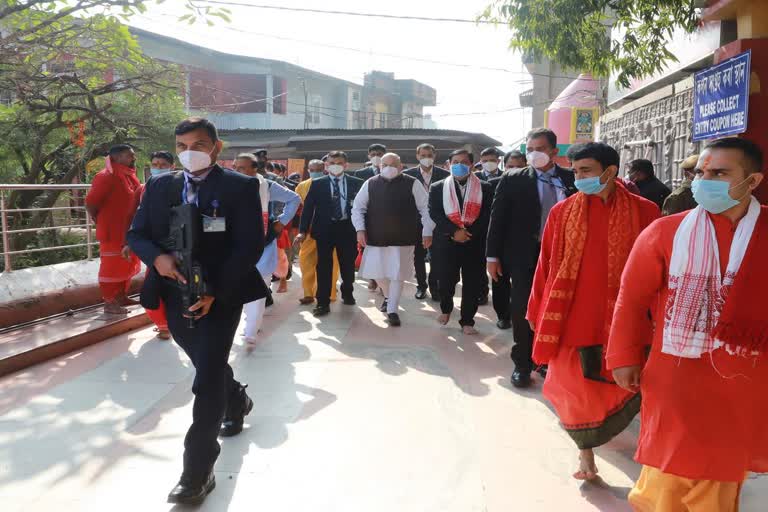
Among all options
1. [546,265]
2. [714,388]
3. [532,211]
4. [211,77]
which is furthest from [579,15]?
[211,77]

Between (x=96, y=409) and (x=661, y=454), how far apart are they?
355 centimetres

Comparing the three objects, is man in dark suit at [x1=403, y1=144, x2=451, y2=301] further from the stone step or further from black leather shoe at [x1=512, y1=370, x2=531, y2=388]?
the stone step

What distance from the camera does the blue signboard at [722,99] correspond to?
5438 mm

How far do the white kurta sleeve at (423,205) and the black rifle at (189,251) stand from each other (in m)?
4.40

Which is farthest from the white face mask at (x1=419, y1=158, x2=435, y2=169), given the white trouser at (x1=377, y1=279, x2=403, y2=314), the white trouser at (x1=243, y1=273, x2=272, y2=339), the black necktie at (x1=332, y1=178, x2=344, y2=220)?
the white trouser at (x1=243, y1=273, x2=272, y2=339)

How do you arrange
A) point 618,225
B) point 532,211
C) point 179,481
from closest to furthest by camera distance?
point 179,481 → point 618,225 → point 532,211

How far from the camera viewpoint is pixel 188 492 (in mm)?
2996

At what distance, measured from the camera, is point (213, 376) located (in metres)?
3.12

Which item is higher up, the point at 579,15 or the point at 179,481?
the point at 579,15

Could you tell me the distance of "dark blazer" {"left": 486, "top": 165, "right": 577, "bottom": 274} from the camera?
16.0 ft

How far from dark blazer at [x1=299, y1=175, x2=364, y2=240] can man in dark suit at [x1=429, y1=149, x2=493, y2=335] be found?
1402 millimetres

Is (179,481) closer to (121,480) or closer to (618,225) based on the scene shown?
(121,480)

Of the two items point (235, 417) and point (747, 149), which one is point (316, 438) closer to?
point (235, 417)

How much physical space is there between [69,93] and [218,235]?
897cm
